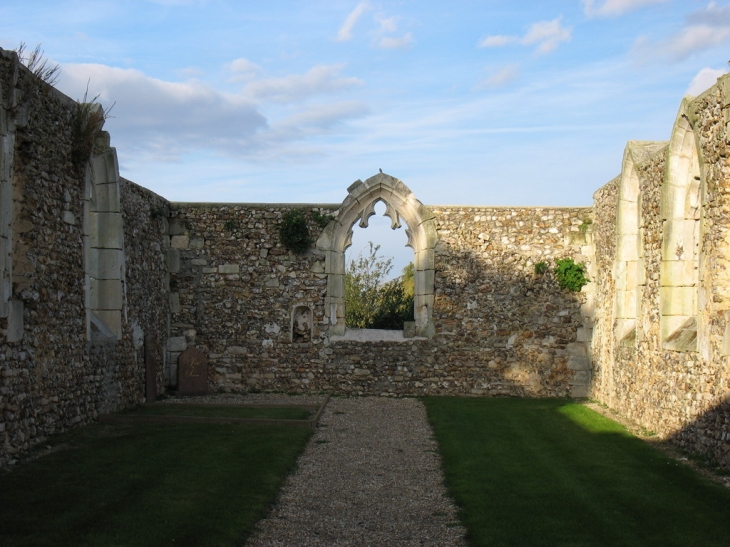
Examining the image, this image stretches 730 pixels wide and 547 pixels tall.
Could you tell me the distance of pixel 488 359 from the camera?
13711 millimetres

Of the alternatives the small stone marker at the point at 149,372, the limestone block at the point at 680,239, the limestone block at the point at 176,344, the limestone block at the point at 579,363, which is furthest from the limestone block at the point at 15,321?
the limestone block at the point at 579,363

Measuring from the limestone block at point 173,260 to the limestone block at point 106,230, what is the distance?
2.99 m

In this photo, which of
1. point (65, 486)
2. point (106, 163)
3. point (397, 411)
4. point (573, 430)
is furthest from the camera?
point (397, 411)

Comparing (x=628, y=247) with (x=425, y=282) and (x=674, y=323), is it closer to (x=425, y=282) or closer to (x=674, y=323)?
(x=674, y=323)

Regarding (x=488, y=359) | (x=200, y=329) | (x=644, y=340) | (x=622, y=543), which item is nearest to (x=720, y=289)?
(x=644, y=340)

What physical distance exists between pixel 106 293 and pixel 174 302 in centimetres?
310

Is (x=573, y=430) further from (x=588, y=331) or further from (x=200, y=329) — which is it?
(x=200, y=329)

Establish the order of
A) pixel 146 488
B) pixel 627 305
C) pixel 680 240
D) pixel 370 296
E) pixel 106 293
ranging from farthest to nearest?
pixel 370 296 < pixel 627 305 < pixel 106 293 < pixel 680 240 < pixel 146 488

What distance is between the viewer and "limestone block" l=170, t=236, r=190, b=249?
46.0 feet

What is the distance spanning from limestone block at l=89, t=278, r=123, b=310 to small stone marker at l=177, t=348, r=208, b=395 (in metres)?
2.82

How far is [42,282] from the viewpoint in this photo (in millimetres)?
8469

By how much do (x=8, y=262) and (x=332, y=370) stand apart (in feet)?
23.0

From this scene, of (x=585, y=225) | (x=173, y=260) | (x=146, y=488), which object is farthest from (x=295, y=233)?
(x=146, y=488)

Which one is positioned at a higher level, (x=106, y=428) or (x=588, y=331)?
(x=588, y=331)
